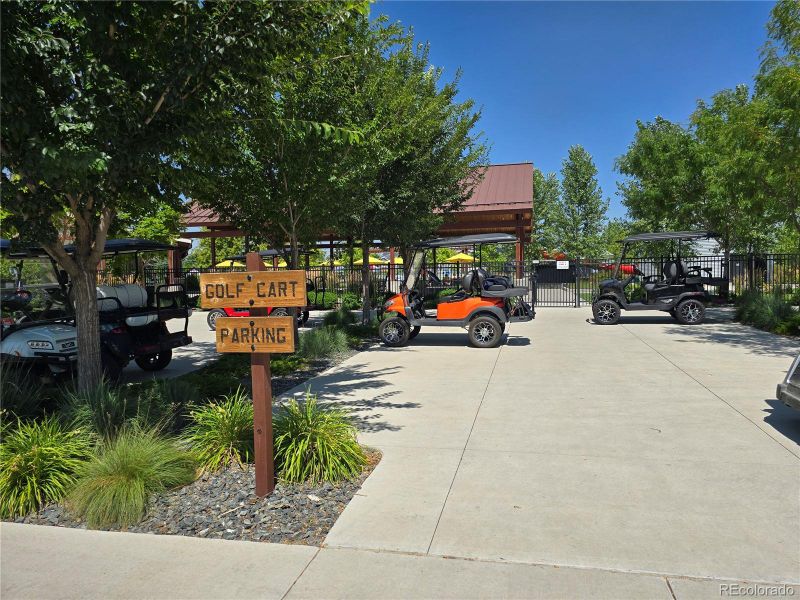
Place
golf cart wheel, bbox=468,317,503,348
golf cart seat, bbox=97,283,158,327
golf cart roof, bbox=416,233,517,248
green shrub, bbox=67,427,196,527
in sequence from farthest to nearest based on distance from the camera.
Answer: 1. golf cart roof, bbox=416,233,517,248
2. golf cart wheel, bbox=468,317,503,348
3. golf cart seat, bbox=97,283,158,327
4. green shrub, bbox=67,427,196,527

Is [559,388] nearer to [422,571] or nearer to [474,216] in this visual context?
[422,571]

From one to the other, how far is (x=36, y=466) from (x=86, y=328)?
192cm

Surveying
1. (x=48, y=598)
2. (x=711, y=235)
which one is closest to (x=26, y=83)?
(x=48, y=598)

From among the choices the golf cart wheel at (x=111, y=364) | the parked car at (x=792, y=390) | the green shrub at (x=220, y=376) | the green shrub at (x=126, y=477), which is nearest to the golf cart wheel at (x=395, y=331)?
the green shrub at (x=220, y=376)

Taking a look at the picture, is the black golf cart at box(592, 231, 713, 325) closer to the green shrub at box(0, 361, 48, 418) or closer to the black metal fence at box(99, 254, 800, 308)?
the black metal fence at box(99, 254, 800, 308)

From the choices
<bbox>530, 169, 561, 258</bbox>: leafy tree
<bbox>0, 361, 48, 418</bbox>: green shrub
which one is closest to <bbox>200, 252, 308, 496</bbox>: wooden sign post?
<bbox>0, 361, 48, 418</bbox>: green shrub

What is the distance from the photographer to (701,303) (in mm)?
14672

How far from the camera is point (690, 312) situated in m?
14.7

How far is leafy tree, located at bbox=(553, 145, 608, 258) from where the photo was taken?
40.8 m

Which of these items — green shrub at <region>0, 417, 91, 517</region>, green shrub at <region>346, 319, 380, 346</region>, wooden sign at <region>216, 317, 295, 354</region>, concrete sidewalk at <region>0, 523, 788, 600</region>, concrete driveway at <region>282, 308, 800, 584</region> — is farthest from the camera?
green shrub at <region>346, 319, 380, 346</region>

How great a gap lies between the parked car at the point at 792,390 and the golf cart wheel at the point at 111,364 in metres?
7.77

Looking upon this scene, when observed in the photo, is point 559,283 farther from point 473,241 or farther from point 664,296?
point 473,241

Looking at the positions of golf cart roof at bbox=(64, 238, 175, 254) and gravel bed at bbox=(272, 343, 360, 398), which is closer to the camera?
gravel bed at bbox=(272, 343, 360, 398)

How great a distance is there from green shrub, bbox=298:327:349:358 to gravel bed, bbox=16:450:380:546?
225 inches
